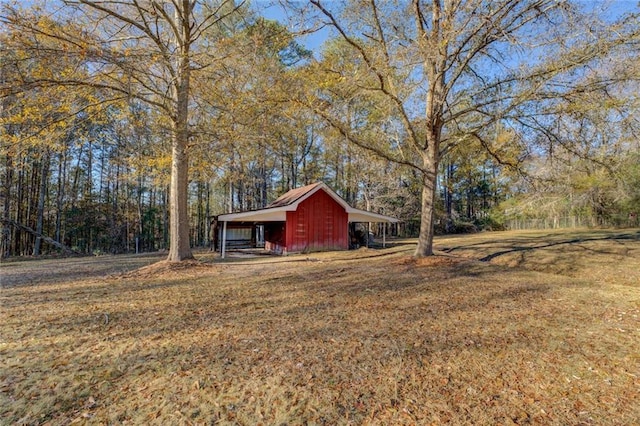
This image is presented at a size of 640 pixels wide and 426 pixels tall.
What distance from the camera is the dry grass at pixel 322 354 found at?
→ 2.43 metres

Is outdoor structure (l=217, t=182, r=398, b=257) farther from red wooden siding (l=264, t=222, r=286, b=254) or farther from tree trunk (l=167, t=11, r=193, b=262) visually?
tree trunk (l=167, t=11, r=193, b=262)

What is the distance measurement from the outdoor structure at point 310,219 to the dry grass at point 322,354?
8729 mm

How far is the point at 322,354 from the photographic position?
3381 mm

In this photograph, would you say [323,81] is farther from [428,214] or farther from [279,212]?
[279,212]

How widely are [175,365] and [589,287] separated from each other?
8.28m

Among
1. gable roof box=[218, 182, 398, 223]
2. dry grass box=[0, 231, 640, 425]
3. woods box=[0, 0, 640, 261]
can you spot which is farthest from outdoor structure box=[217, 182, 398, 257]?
dry grass box=[0, 231, 640, 425]

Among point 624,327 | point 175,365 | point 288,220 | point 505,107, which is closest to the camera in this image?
point 175,365

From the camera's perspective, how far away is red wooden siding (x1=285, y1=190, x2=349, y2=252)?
15.8 metres

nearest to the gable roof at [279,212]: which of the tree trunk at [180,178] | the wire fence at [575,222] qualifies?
the tree trunk at [180,178]

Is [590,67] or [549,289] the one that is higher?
[590,67]

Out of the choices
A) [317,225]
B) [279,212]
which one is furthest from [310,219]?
[279,212]

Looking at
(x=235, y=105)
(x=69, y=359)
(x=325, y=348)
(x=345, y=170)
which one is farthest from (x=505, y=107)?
(x=345, y=170)

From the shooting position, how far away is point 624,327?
4246 millimetres

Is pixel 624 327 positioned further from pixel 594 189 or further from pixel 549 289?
pixel 594 189
